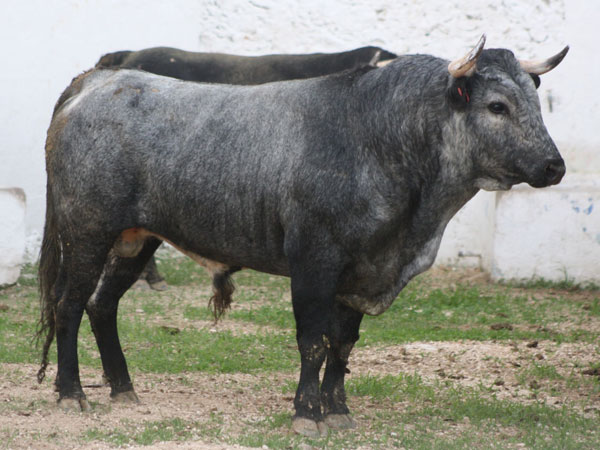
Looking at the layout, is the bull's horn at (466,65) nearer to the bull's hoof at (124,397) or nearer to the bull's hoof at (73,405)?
the bull's hoof at (124,397)

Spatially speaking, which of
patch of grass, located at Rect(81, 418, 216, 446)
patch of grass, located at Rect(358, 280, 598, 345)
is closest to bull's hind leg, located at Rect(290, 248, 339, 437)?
patch of grass, located at Rect(81, 418, 216, 446)

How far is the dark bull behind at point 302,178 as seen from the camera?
4.97 m

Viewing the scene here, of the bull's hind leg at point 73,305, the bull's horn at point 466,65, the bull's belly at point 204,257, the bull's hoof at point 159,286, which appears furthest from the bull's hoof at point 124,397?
the bull's hoof at point 159,286

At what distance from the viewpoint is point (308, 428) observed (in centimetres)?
512

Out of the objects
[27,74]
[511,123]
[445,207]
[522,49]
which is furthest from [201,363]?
[522,49]

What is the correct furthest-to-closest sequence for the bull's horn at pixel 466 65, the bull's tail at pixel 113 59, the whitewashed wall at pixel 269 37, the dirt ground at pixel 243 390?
the whitewashed wall at pixel 269 37 < the bull's tail at pixel 113 59 < the dirt ground at pixel 243 390 < the bull's horn at pixel 466 65

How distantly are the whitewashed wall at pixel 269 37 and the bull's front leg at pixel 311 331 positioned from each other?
6.05m

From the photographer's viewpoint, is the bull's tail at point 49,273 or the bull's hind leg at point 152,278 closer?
the bull's tail at point 49,273

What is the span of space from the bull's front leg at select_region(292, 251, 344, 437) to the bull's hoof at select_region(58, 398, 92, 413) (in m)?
1.30

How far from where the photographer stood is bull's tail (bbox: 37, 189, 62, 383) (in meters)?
5.86

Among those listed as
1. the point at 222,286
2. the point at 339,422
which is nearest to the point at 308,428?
the point at 339,422

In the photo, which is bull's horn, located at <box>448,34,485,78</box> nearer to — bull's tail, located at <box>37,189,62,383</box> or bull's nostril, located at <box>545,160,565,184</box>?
bull's nostril, located at <box>545,160,565,184</box>

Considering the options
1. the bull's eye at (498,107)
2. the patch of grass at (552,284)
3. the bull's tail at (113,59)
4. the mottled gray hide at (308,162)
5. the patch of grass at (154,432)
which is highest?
the bull's eye at (498,107)

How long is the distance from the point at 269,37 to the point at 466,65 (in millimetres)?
7310
